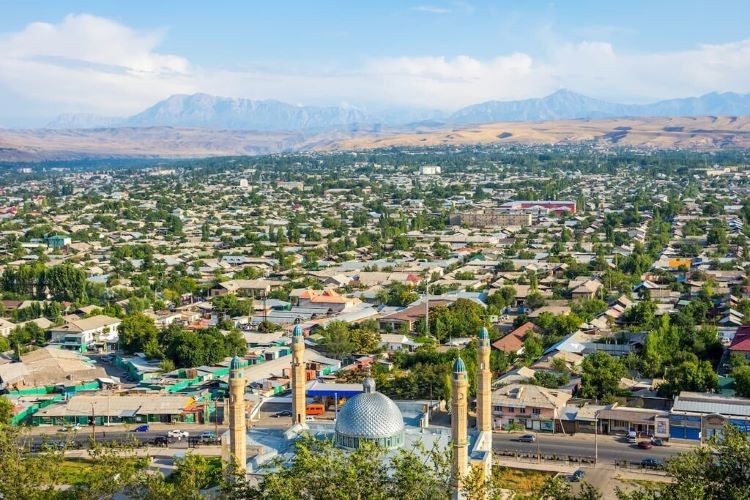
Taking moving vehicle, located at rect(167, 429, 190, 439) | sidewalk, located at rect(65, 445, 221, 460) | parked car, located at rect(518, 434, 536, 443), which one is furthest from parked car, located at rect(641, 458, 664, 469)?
moving vehicle, located at rect(167, 429, 190, 439)

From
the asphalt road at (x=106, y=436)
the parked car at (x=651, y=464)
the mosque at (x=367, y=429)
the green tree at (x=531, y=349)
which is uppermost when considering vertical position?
the mosque at (x=367, y=429)

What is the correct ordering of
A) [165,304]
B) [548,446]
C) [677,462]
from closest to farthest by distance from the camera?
[677,462], [548,446], [165,304]

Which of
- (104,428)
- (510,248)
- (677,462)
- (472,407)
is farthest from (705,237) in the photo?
(677,462)

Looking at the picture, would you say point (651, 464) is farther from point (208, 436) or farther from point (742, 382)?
point (208, 436)

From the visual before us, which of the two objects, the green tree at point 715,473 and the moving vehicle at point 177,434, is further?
the moving vehicle at point 177,434

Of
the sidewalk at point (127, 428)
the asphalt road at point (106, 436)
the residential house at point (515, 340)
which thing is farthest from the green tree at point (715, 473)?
the residential house at point (515, 340)

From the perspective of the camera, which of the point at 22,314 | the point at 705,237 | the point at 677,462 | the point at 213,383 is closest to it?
the point at 677,462

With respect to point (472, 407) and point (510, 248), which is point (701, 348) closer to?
point (472, 407)

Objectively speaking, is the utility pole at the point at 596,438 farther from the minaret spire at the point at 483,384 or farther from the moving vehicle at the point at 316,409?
the moving vehicle at the point at 316,409
